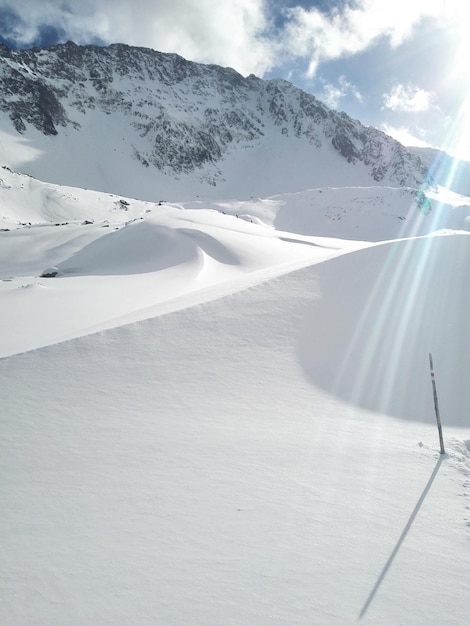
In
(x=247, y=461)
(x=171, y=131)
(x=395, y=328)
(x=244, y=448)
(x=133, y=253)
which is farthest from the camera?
A: (x=171, y=131)

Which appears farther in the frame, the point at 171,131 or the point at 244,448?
the point at 171,131

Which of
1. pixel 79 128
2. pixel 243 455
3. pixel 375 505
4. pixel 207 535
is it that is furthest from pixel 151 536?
pixel 79 128

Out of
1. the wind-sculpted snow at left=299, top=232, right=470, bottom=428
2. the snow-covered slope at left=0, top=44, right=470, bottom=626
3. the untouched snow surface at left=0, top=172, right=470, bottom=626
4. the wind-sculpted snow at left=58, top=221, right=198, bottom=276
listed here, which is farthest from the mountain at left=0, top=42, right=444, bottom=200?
the untouched snow surface at left=0, top=172, right=470, bottom=626

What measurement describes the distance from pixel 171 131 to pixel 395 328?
133m

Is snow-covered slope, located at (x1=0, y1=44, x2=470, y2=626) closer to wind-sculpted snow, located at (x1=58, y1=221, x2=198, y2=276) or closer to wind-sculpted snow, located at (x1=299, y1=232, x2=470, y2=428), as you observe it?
wind-sculpted snow, located at (x1=299, y1=232, x2=470, y2=428)

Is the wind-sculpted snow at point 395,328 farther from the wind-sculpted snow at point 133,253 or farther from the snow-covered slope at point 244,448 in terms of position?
the wind-sculpted snow at point 133,253

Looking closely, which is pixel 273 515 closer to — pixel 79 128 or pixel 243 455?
pixel 243 455

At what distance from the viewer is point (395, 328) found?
10039mm

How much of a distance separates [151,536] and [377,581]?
6.16ft

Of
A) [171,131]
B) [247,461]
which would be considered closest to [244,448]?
[247,461]

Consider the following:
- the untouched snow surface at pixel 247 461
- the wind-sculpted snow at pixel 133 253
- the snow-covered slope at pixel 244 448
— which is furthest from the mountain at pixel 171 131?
the untouched snow surface at pixel 247 461

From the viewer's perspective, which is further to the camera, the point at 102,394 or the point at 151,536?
the point at 102,394

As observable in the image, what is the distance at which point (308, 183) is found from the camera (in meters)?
132

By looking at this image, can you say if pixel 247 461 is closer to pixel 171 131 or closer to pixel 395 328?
pixel 395 328
